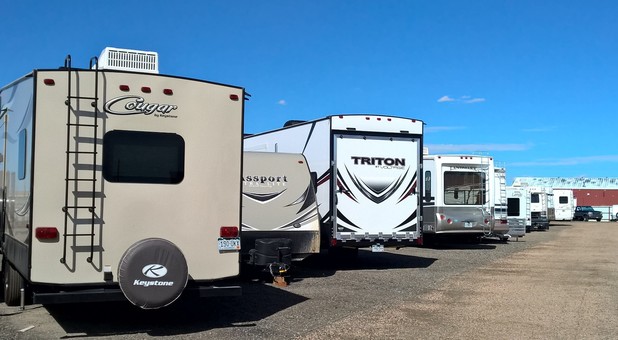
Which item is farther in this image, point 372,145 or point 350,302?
point 372,145

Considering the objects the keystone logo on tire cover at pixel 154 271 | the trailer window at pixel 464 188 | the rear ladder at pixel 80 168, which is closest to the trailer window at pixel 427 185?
the trailer window at pixel 464 188

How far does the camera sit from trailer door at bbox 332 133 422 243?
509 inches

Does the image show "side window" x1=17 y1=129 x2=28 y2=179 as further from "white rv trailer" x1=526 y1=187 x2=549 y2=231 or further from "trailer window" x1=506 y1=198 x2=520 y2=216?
"white rv trailer" x1=526 y1=187 x2=549 y2=231

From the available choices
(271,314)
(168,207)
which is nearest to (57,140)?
(168,207)

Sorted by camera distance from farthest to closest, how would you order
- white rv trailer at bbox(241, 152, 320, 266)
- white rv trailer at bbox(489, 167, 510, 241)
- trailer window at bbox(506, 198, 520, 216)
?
trailer window at bbox(506, 198, 520, 216) < white rv trailer at bbox(489, 167, 510, 241) < white rv trailer at bbox(241, 152, 320, 266)

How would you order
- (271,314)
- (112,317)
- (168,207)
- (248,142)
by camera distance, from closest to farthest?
(168,207) < (112,317) < (271,314) < (248,142)

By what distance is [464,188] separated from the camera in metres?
18.7

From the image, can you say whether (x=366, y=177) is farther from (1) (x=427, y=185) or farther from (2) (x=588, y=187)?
(2) (x=588, y=187)

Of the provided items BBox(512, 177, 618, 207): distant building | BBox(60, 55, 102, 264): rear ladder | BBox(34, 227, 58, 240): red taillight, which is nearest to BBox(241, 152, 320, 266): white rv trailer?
BBox(60, 55, 102, 264): rear ladder

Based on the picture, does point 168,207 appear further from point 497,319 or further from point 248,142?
point 248,142

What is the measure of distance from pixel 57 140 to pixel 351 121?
7429mm

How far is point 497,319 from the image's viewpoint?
830 centimetres

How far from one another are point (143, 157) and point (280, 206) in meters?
4.93

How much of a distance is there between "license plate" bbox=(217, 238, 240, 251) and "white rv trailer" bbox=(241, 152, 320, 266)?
3528 mm
